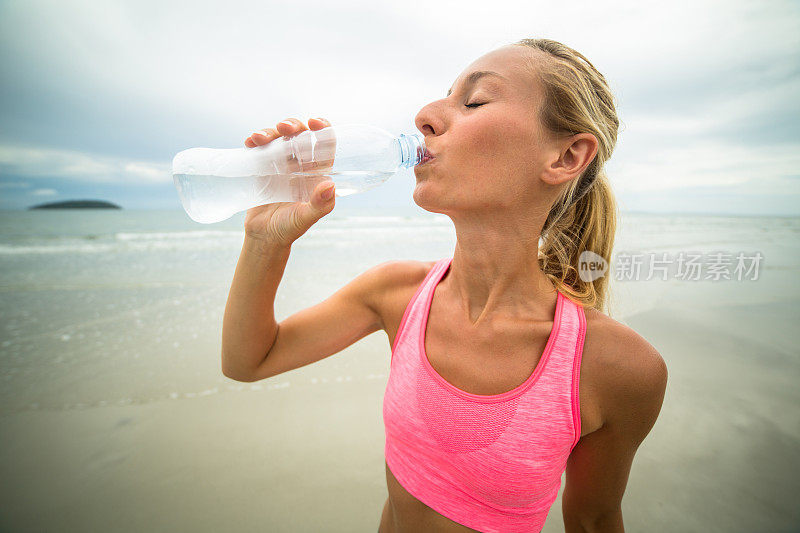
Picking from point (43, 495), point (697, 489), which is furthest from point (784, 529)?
point (43, 495)

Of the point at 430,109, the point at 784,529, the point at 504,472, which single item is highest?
the point at 430,109

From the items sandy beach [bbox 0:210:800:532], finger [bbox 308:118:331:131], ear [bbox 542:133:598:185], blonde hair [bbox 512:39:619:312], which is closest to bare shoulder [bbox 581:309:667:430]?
blonde hair [bbox 512:39:619:312]

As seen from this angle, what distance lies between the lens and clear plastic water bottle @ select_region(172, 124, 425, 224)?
1563mm

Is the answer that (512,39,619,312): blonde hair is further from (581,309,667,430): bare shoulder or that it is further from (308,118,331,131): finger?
(308,118,331,131): finger

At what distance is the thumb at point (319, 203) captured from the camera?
3.89 feet

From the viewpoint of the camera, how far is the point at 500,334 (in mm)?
1370

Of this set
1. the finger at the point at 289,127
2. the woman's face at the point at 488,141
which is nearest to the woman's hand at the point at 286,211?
the finger at the point at 289,127

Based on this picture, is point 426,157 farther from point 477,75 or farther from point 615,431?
point 615,431

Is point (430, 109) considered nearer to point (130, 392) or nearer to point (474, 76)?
point (474, 76)

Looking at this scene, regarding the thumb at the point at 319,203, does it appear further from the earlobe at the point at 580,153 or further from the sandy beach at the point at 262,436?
the sandy beach at the point at 262,436

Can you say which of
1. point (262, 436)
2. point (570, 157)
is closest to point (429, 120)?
point (570, 157)

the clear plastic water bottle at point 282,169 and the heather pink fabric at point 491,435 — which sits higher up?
the clear plastic water bottle at point 282,169

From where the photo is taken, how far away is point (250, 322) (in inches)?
55.9

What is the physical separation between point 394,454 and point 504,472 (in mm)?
427
